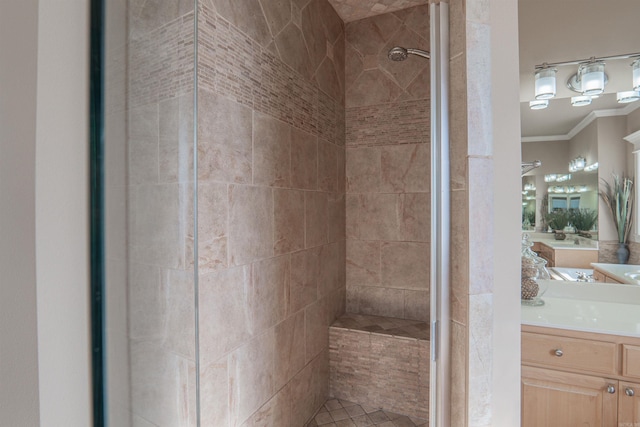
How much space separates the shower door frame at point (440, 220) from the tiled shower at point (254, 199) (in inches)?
27.9

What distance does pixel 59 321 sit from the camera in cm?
72

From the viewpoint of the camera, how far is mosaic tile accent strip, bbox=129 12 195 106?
744 mm

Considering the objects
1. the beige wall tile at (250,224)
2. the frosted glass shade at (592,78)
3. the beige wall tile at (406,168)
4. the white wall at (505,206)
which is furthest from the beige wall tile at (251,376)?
the frosted glass shade at (592,78)

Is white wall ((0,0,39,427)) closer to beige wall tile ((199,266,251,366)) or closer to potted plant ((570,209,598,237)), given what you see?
beige wall tile ((199,266,251,366))

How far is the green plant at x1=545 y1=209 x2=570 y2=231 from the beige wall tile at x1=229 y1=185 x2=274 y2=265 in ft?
4.96

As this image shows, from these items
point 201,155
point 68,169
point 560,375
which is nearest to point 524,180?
point 560,375

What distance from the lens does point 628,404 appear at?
1.32m

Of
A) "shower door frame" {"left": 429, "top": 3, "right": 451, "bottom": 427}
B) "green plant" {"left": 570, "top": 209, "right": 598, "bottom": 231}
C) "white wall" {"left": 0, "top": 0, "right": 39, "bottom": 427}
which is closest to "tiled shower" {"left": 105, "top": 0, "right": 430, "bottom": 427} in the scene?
"white wall" {"left": 0, "top": 0, "right": 39, "bottom": 427}

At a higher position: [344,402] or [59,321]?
[59,321]

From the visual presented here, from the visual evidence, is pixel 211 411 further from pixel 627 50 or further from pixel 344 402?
pixel 627 50

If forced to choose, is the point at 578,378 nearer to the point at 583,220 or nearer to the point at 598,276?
the point at 598,276

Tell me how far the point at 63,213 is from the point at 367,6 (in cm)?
225

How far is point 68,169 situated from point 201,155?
0.47 meters

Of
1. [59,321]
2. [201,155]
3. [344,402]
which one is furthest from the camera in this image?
[344,402]
